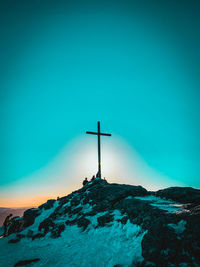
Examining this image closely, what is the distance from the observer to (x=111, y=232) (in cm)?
1188

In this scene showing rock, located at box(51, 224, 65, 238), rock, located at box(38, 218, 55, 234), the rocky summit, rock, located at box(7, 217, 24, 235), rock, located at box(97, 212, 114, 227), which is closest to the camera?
the rocky summit

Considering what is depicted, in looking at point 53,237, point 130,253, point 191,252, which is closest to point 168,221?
point 191,252

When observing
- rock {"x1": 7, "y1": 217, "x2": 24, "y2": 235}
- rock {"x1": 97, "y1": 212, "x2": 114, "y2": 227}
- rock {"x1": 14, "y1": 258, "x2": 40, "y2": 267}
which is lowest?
rock {"x1": 7, "y1": 217, "x2": 24, "y2": 235}

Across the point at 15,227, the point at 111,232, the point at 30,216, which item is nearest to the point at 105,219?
the point at 111,232

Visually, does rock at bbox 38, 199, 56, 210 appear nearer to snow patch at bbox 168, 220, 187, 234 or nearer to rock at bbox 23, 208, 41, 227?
rock at bbox 23, 208, 41, 227

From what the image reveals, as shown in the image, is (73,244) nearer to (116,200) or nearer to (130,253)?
(130,253)

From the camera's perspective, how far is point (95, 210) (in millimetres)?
16406

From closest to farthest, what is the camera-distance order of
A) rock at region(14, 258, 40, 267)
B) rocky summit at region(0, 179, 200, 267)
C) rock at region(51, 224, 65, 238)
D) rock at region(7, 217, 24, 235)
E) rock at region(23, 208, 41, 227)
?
rocky summit at region(0, 179, 200, 267) < rock at region(14, 258, 40, 267) < rock at region(51, 224, 65, 238) < rock at region(23, 208, 41, 227) < rock at region(7, 217, 24, 235)

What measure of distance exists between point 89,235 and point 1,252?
7715 millimetres

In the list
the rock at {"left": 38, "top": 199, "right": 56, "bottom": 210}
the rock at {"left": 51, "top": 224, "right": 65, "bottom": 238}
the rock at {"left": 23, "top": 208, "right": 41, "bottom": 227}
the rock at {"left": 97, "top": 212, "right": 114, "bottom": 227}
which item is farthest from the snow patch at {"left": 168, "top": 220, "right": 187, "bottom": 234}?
the rock at {"left": 38, "top": 199, "right": 56, "bottom": 210}

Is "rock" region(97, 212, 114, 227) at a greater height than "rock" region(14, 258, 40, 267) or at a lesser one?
greater

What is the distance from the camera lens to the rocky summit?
7.79m

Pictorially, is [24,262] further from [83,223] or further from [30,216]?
[30,216]

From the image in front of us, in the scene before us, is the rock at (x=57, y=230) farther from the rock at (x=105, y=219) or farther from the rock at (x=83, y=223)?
the rock at (x=105, y=219)
